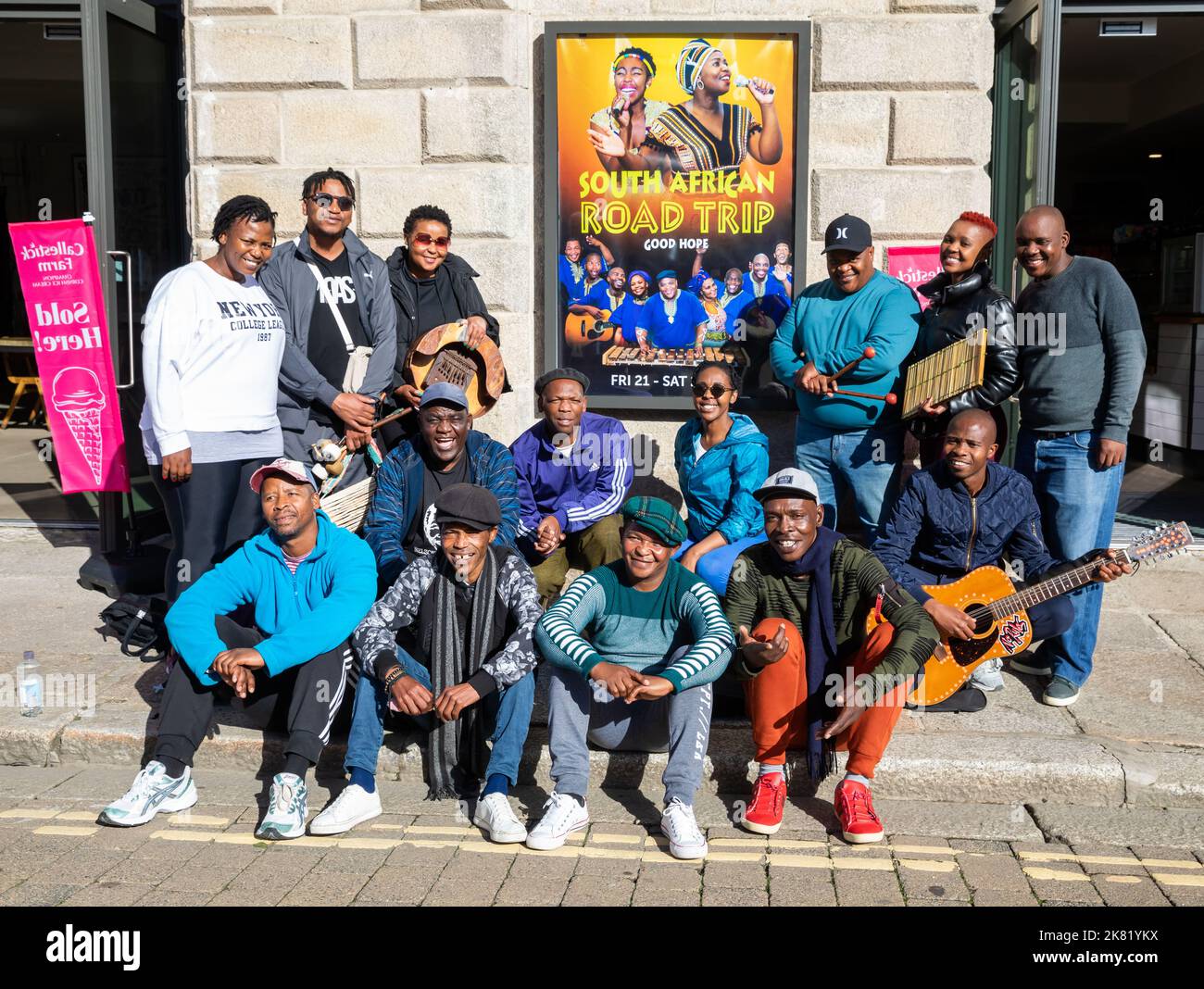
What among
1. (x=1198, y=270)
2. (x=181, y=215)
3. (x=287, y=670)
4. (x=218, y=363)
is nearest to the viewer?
(x=287, y=670)

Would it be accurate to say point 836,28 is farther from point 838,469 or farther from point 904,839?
point 904,839

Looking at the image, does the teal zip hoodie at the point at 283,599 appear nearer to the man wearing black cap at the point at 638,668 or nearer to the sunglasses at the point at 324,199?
the man wearing black cap at the point at 638,668

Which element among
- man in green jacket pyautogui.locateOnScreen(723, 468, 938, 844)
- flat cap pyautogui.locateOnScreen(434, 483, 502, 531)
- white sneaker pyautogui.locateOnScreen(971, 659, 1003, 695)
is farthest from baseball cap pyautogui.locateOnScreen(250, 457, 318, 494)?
white sneaker pyautogui.locateOnScreen(971, 659, 1003, 695)

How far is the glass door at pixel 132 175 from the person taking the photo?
7.27 metres

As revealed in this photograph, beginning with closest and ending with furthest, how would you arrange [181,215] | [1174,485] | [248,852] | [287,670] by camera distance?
[248,852] < [287,670] < [181,215] < [1174,485]

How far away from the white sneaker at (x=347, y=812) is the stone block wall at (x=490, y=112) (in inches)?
120

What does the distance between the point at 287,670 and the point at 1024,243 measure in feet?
11.8

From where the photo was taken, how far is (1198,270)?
12.0 metres

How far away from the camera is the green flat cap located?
4.80 meters

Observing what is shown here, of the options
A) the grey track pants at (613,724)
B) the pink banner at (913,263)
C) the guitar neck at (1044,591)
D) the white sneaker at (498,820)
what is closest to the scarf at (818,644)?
the grey track pants at (613,724)

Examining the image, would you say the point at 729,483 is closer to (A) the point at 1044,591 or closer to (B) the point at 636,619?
(B) the point at 636,619

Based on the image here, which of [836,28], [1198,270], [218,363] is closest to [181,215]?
[218,363]

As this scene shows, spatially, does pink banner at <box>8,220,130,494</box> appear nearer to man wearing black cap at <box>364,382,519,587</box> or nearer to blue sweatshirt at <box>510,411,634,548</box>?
man wearing black cap at <box>364,382,519,587</box>

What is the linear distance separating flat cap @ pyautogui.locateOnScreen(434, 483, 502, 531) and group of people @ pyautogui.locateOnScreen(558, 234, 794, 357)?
104 inches
